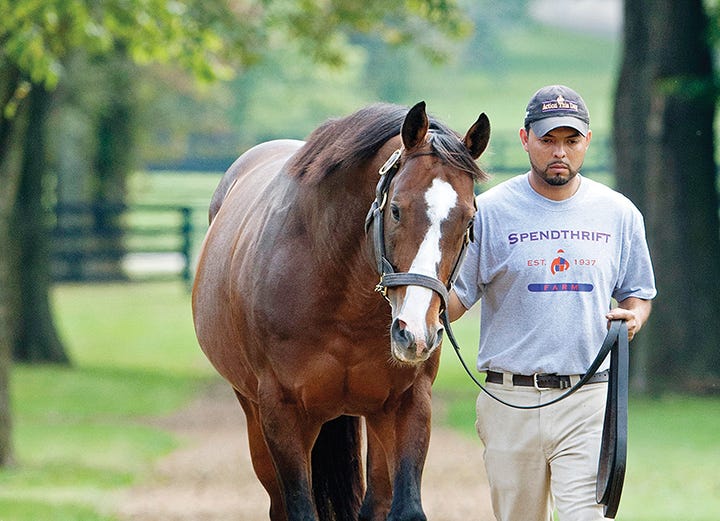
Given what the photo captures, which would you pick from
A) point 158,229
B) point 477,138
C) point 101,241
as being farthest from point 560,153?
point 158,229

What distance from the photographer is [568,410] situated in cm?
476

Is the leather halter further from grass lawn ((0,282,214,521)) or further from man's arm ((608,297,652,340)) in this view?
grass lawn ((0,282,214,521))

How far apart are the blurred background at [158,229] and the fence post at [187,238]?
49 millimetres

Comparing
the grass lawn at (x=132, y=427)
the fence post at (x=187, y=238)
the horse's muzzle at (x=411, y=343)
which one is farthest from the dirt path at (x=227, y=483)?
the fence post at (x=187, y=238)

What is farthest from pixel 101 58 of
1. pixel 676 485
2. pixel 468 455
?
pixel 676 485

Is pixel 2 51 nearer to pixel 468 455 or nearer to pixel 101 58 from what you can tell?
pixel 468 455

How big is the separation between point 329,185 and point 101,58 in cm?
1523

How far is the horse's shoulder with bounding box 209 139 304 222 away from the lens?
7.12 metres

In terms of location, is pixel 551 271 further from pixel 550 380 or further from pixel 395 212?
pixel 395 212

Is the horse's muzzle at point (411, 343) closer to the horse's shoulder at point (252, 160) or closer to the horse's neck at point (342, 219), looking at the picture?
the horse's neck at point (342, 219)

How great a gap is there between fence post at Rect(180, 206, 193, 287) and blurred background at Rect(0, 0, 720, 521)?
0.05 metres

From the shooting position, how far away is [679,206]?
1500cm

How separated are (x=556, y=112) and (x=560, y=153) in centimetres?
14

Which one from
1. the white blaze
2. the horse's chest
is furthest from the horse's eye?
the horse's chest
